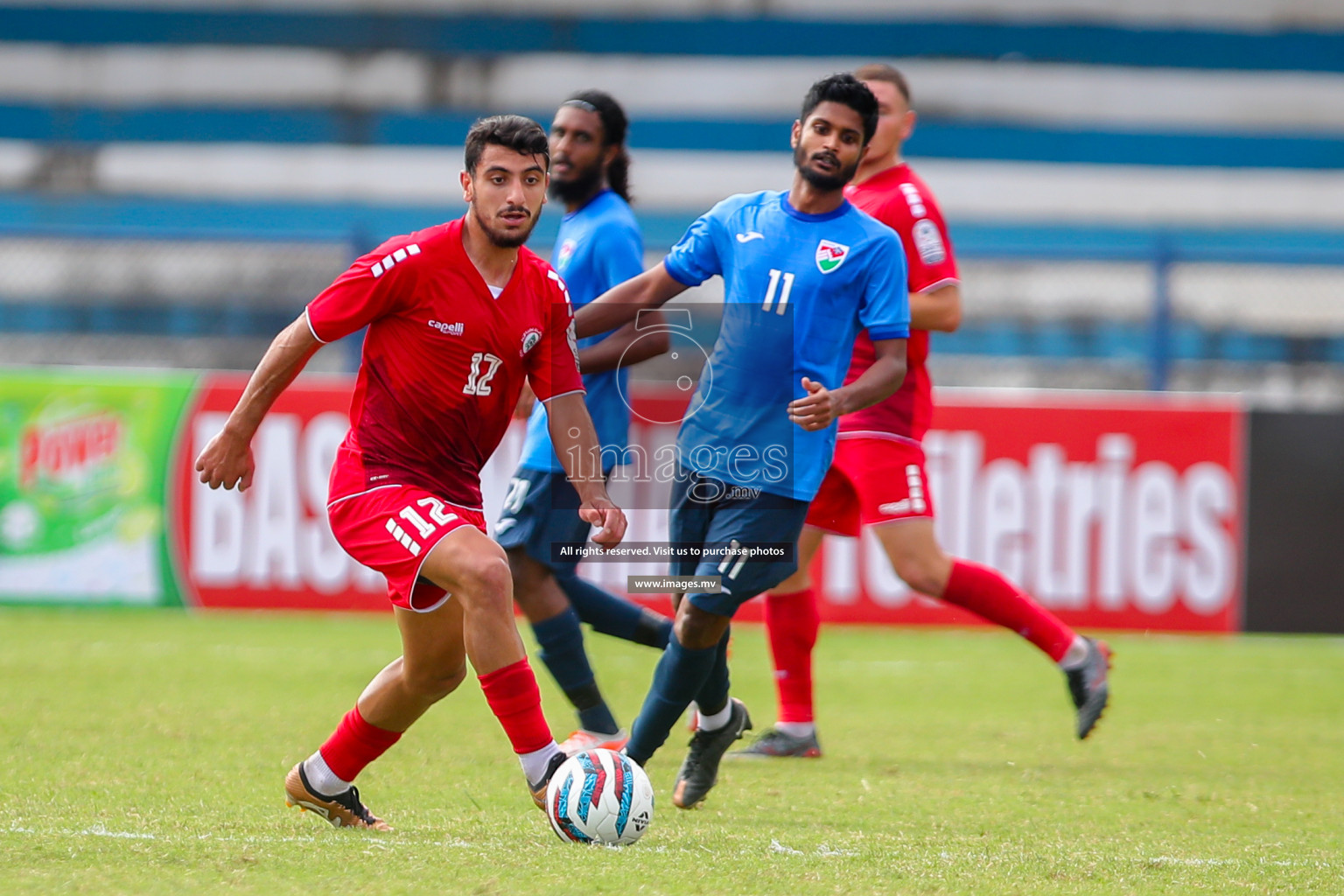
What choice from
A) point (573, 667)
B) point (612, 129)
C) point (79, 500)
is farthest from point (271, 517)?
point (612, 129)

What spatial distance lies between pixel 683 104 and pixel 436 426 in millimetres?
14877

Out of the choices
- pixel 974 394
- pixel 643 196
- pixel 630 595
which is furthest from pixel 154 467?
pixel 643 196

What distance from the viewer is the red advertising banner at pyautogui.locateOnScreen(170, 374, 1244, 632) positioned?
8.74 m

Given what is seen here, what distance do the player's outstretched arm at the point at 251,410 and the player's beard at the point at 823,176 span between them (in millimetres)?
1419

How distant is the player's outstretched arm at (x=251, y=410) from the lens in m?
3.66

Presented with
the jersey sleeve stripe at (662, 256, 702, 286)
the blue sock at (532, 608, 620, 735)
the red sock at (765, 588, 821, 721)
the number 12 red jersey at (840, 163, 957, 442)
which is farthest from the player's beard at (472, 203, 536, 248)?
the red sock at (765, 588, 821, 721)

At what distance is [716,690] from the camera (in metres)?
4.43

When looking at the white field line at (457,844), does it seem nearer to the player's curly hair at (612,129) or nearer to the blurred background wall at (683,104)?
the player's curly hair at (612,129)

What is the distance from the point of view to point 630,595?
8.50 meters

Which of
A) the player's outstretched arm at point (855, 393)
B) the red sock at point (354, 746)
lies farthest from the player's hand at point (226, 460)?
the player's outstretched arm at point (855, 393)

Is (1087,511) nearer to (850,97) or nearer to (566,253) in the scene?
(566,253)

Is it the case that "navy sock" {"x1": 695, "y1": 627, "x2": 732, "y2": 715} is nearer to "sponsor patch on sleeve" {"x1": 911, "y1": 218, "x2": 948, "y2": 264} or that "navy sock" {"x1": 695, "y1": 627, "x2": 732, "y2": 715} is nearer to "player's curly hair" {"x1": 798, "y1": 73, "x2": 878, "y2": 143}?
"player's curly hair" {"x1": 798, "y1": 73, "x2": 878, "y2": 143}

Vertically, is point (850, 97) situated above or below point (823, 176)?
above

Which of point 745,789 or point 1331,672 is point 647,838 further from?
point 1331,672
